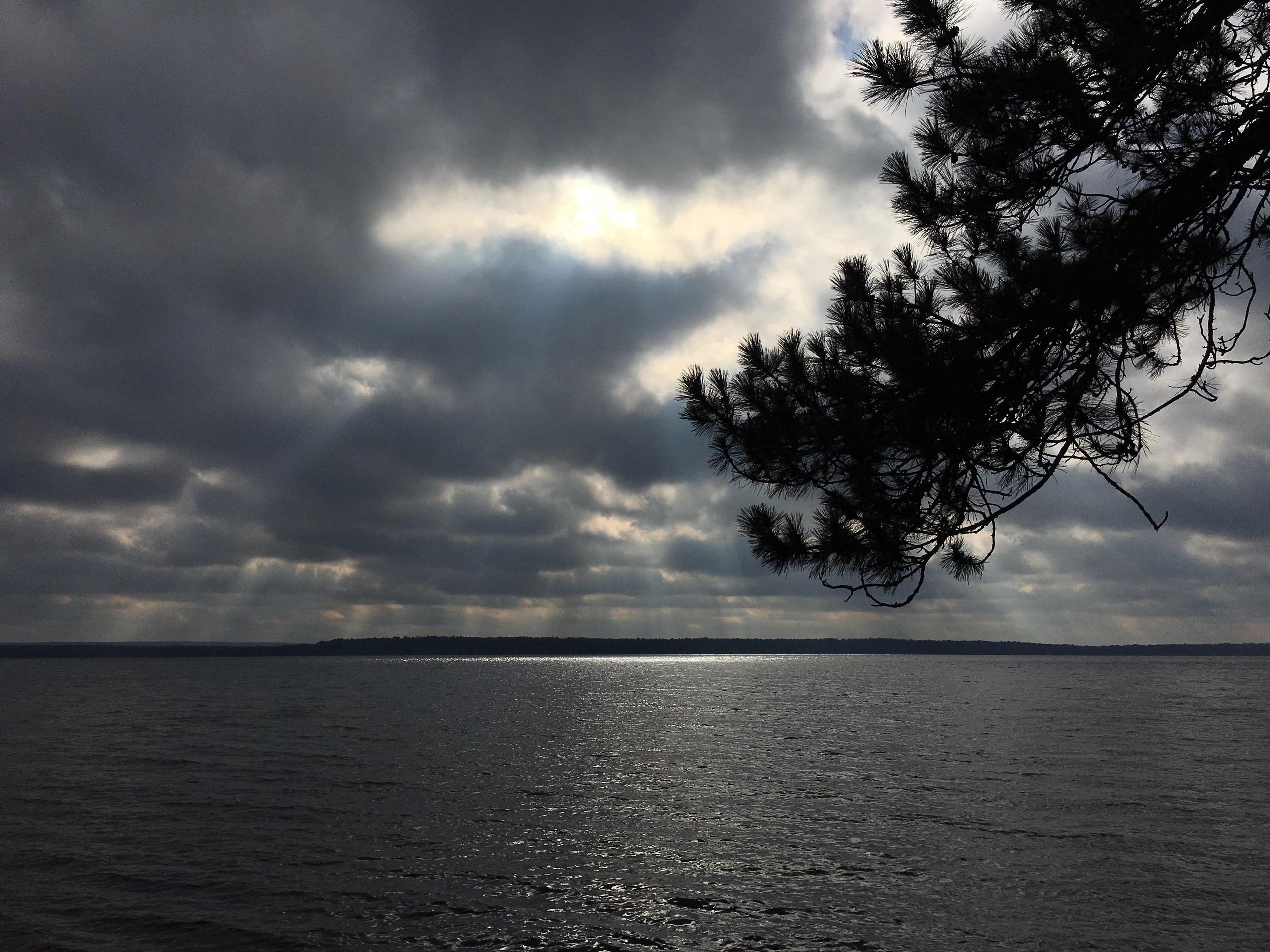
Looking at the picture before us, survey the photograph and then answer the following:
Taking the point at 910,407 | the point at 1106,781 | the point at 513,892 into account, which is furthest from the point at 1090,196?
the point at 1106,781

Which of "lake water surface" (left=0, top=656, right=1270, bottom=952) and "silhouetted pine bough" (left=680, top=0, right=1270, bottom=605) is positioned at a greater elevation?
"silhouetted pine bough" (left=680, top=0, right=1270, bottom=605)

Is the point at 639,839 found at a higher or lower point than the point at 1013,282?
lower

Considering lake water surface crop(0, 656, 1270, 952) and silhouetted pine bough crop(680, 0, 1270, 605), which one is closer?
silhouetted pine bough crop(680, 0, 1270, 605)

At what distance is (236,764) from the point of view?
109ft

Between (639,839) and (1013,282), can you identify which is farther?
(639,839)

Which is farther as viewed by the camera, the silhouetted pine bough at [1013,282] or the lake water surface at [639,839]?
the lake water surface at [639,839]

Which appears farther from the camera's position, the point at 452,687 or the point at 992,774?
the point at 452,687

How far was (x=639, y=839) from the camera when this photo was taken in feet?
64.0

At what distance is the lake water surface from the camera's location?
1334cm

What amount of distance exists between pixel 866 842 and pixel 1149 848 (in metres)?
6.35

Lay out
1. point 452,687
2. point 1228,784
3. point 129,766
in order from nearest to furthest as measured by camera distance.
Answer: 1. point 1228,784
2. point 129,766
3. point 452,687

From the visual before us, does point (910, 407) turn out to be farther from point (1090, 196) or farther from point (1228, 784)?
point (1228, 784)

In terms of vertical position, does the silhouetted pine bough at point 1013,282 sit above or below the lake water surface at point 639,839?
above

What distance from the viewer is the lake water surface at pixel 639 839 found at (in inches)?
525
